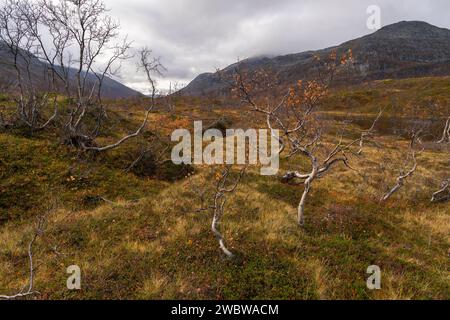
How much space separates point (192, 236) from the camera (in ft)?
29.8

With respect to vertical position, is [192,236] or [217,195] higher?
[217,195]

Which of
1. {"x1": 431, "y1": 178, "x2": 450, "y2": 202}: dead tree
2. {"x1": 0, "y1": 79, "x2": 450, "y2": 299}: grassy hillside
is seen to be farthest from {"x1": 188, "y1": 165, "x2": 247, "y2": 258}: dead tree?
{"x1": 431, "y1": 178, "x2": 450, "y2": 202}: dead tree

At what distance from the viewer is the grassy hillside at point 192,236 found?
264 inches

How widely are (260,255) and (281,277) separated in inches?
41.8

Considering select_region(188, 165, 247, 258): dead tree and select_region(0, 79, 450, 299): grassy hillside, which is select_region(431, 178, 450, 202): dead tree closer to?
select_region(0, 79, 450, 299): grassy hillside

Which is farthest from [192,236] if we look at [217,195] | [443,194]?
[443,194]

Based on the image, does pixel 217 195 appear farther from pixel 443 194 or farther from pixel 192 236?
pixel 443 194

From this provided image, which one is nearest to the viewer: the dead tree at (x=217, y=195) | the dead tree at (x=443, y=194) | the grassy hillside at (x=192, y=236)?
the grassy hillside at (x=192, y=236)

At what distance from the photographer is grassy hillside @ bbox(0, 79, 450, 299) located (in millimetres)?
6715

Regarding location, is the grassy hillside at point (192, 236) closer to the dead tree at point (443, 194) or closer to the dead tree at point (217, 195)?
the dead tree at point (217, 195)

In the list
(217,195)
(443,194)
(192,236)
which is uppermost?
(217,195)

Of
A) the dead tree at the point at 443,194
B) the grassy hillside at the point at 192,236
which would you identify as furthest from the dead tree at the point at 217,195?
the dead tree at the point at 443,194

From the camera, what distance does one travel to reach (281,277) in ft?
23.1
